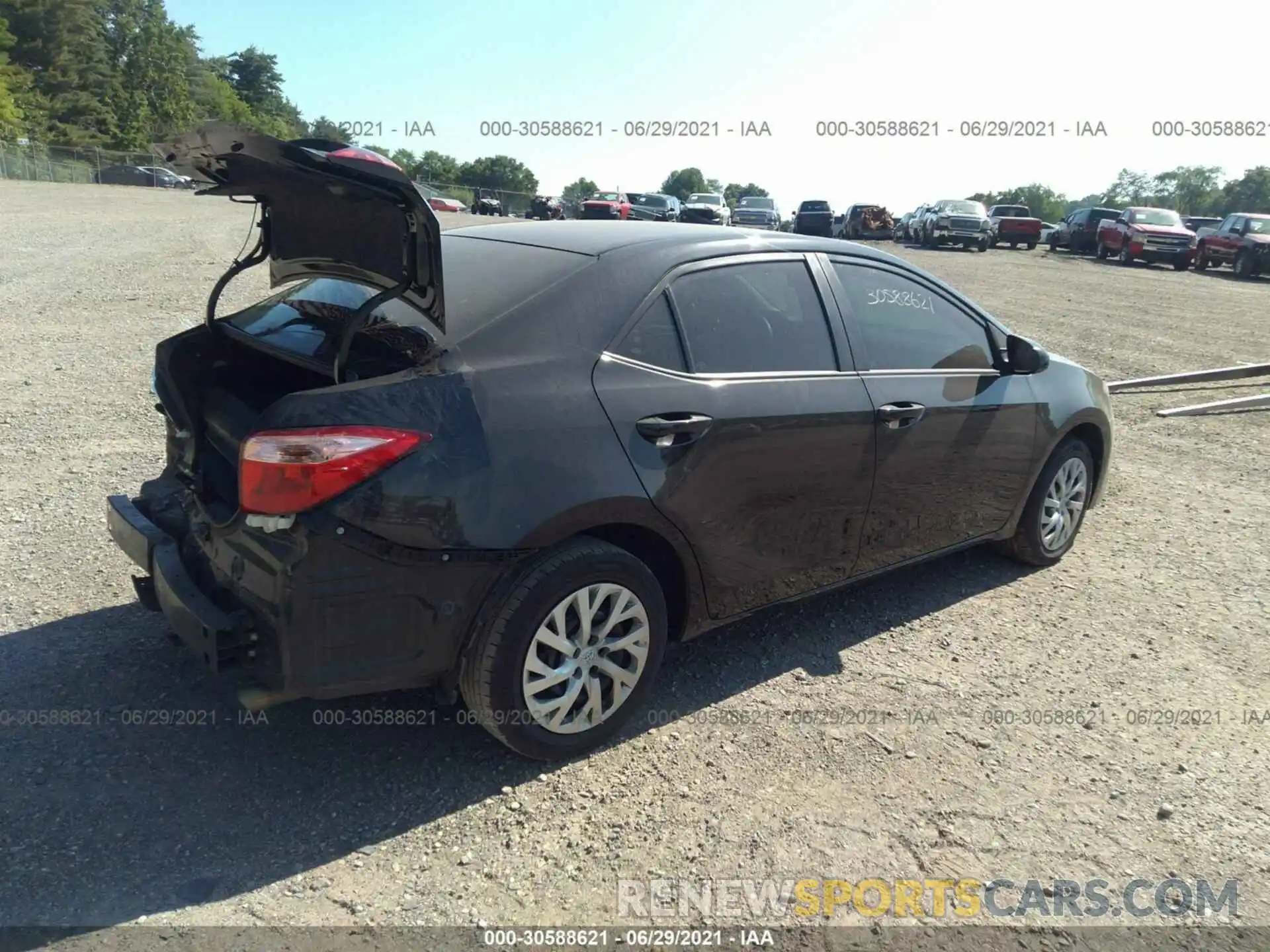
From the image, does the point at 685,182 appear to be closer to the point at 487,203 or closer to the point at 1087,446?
the point at 487,203

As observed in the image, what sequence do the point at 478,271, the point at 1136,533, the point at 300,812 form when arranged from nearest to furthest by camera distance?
the point at 300,812
the point at 478,271
the point at 1136,533

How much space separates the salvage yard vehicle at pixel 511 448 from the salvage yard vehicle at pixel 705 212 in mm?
30103

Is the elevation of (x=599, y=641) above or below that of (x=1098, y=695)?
above

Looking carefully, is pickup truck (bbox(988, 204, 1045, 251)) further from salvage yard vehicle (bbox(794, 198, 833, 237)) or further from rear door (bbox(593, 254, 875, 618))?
rear door (bbox(593, 254, 875, 618))

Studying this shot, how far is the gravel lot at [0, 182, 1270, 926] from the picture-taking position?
9.15 ft

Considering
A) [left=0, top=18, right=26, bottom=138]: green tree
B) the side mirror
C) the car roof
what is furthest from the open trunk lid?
[left=0, top=18, right=26, bottom=138]: green tree

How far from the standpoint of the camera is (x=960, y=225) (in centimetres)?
3328

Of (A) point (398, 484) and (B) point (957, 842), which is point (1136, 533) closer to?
(B) point (957, 842)

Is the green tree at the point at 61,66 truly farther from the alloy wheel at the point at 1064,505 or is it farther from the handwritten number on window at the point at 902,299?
the alloy wheel at the point at 1064,505

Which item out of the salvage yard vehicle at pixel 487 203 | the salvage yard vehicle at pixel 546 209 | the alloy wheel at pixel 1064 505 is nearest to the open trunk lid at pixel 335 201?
the alloy wheel at pixel 1064 505

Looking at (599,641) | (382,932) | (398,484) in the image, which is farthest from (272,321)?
(382,932)

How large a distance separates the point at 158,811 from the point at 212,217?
29161 millimetres

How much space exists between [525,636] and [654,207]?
3743 cm

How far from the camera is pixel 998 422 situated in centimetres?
460
